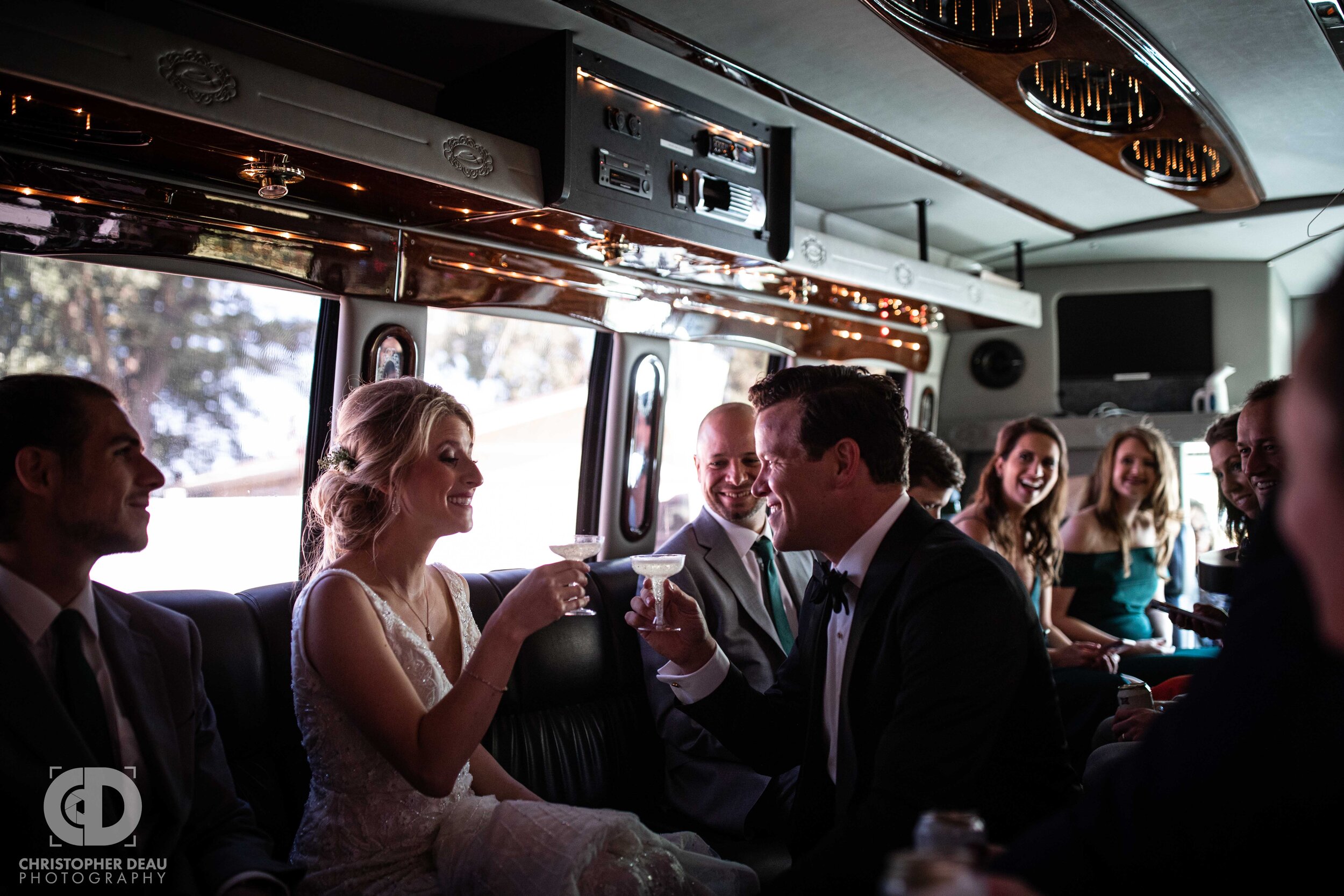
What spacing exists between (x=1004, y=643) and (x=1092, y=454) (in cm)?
577

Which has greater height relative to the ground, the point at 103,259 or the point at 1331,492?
the point at 103,259

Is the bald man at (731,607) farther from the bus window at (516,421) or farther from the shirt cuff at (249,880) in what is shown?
the shirt cuff at (249,880)

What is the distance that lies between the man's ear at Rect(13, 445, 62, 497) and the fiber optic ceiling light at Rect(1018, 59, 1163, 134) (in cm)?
340

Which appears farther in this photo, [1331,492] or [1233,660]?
[1233,660]

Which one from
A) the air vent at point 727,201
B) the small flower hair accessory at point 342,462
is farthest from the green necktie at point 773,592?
the small flower hair accessory at point 342,462

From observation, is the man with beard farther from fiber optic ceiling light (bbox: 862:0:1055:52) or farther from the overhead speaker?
the overhead speaker

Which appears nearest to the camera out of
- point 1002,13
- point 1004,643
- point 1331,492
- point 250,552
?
point 1331,492

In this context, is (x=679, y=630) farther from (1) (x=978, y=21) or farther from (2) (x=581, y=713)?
(1) (x=978, y=21)

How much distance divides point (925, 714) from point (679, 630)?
810 millimetres

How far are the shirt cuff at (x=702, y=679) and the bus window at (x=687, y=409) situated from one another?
2.53 m

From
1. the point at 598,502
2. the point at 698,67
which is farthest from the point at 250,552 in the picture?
the point at 698,67

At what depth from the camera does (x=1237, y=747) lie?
1.07 m

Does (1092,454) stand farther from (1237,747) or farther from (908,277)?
(1237,747)

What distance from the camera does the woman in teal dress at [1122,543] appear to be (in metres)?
5.27
